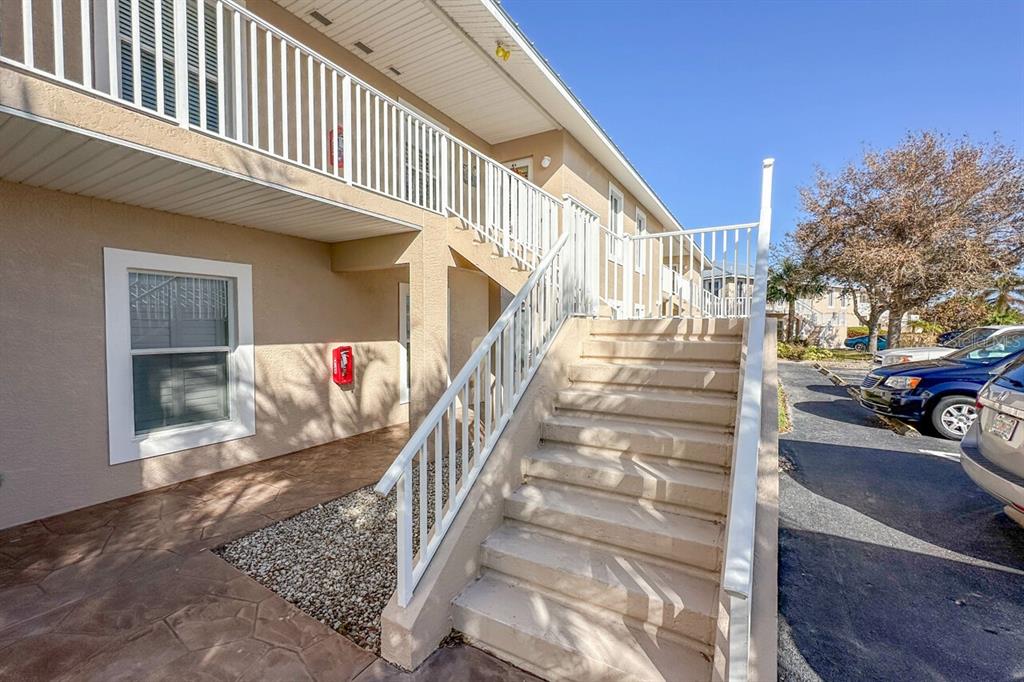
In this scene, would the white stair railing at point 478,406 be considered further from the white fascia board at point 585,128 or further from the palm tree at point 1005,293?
the palm tree at point 1005,293

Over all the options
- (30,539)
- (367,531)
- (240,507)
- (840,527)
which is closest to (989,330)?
(840,527)

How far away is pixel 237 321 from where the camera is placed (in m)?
4.89

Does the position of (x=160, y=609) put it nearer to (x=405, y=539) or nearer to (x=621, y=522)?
(x=405, y=539)

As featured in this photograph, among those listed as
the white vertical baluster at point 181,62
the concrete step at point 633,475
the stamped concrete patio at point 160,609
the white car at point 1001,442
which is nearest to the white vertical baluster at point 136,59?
the white vertical baluster at point 181,62

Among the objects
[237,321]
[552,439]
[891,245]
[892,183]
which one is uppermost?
[892,183]

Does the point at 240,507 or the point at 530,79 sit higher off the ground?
the point at 530,79

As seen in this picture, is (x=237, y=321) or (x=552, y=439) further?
(x=237, y=321)

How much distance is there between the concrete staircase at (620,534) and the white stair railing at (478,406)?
1.15ft

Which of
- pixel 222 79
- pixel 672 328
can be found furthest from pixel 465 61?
pixel 672 328

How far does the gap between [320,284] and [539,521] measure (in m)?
4.50

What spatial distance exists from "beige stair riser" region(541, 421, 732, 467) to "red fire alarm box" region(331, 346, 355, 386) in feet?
12.2

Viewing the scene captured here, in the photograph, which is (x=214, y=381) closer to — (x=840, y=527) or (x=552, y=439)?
(x=552, y=439)

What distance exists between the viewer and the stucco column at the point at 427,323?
4867 mm

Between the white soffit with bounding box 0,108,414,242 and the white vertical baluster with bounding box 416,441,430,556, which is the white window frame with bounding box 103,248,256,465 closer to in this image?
the white soffit with bounding box 0,108,414,242
